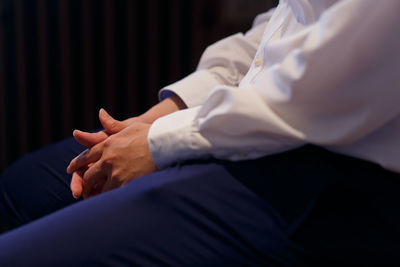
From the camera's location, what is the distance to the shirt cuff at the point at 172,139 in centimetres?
62

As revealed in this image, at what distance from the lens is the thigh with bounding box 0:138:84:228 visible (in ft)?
3.08

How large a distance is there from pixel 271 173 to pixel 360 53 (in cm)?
17

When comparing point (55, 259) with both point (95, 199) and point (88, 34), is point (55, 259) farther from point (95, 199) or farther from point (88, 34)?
point (88, 34)

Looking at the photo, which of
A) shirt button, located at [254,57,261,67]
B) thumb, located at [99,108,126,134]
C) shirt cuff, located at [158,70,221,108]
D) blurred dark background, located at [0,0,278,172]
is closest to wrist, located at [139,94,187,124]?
shirt cuff, located at [158,70,221,108]

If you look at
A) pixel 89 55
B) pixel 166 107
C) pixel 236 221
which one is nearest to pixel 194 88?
pixel 166 107

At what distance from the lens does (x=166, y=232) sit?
1.80 feet

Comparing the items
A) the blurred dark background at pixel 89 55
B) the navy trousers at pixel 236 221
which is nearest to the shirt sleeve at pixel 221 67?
the navy trousers at pixel 236 221

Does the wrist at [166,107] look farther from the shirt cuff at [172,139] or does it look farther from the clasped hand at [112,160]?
the shirt cuff at [172,139]

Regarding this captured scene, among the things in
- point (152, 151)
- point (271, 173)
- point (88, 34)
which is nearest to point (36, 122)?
point (88, 34)

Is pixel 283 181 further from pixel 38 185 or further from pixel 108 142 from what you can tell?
pixel 38 185

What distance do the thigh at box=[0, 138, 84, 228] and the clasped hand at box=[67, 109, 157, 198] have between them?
17cm

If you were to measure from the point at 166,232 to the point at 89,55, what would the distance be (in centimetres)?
165

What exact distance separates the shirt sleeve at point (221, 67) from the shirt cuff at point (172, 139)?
33 centimetres

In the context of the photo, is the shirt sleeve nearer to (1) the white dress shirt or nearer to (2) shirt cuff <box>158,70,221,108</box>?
(2) shirt cuff <box>158,70,221,108</box>
